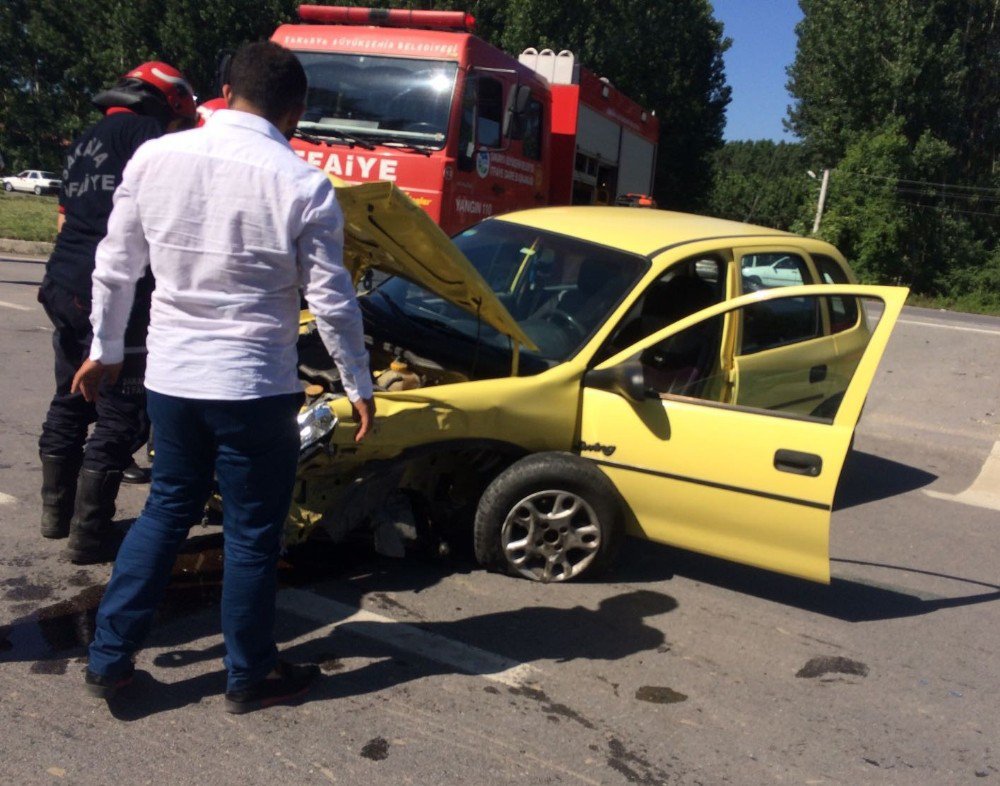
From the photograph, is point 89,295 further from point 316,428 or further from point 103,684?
point 103,684

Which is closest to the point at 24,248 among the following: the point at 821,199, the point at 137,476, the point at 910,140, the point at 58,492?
the point at 137,476

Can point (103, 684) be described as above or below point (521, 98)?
below

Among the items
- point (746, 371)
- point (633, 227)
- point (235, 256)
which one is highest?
point (633, 227)

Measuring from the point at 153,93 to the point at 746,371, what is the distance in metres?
2.83

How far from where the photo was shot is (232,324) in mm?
2816

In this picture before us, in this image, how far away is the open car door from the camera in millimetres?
4168

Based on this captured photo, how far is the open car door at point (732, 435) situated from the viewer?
164 inches

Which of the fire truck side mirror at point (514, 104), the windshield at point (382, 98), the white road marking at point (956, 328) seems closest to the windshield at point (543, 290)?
the windshield at point (382, 98)

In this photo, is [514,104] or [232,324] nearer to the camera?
[232,324]

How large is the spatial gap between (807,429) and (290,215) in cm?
244

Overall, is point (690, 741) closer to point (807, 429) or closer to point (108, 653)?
point (807, 429)

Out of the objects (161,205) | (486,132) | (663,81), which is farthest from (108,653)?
(663,81)

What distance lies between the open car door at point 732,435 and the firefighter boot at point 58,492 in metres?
2.18

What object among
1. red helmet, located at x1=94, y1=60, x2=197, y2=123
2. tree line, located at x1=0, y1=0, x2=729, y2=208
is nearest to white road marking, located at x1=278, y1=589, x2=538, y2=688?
red helmet, located at x1=94, y1=60, x2=197, y2=123
